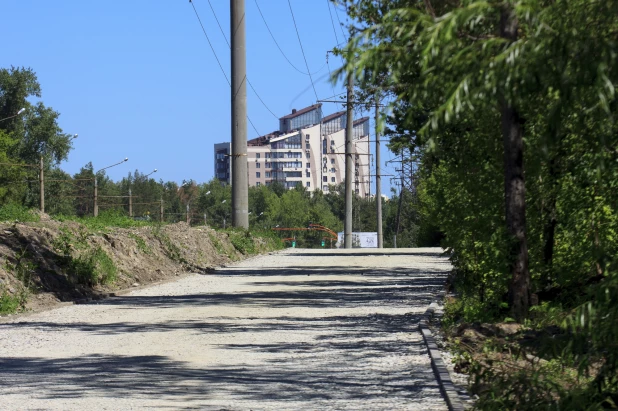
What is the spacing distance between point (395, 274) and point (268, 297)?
968 centimetres

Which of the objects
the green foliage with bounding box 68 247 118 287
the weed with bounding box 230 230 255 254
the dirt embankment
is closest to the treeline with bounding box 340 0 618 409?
the dirt embankment

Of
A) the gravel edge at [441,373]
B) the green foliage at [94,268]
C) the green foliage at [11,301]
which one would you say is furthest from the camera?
the green foliage at [94,268]

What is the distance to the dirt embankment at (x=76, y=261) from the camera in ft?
64.0

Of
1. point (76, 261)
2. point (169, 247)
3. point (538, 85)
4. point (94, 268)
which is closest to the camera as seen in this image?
point (538, 85)

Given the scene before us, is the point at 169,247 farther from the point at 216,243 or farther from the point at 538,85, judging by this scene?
the point at 538,85

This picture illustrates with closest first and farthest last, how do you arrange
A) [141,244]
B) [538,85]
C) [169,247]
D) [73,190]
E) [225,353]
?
[538,85] < [225,353] < [141,244] < [169,247] < [73,190]

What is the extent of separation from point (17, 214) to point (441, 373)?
60.4 ft

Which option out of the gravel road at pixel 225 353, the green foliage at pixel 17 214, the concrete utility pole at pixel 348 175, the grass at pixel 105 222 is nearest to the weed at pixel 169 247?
the grass at pixel 105 222

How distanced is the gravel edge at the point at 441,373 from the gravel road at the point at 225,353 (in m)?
0.11

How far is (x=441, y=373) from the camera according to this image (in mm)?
10219

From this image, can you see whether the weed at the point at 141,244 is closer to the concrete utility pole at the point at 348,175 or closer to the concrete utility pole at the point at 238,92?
the concrete utility pole at the point at 238,92

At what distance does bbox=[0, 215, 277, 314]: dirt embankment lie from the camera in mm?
19500

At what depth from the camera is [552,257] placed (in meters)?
14.7

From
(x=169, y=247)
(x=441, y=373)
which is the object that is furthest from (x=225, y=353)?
(x=169, y=247)
